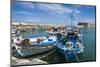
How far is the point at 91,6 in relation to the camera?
2.65 meters

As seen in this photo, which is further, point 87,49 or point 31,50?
point 87,49

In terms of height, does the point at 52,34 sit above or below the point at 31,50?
above

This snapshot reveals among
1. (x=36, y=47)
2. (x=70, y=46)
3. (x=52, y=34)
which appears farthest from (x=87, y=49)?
(x=36, y=47)

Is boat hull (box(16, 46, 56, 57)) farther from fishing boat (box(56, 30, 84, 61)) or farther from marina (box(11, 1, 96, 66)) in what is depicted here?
fishing boat (box(56, 30, 84, 61))

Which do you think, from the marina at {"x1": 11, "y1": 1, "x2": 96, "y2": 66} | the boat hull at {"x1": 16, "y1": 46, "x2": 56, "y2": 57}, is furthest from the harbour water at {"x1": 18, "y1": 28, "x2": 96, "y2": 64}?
the boat hull at {"x1": 16, "y1": 46, "x2": 56, "y2": 57}

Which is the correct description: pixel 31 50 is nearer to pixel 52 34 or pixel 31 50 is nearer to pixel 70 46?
pixel 52 34

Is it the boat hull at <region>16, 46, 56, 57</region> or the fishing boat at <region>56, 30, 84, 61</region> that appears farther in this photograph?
the fishing boat at <region>56, 30, 84, 61</region>

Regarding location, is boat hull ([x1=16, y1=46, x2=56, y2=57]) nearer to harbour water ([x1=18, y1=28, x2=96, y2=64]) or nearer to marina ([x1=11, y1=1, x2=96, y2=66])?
marina ([x1=11, y1=1, x2=96, y2=66])

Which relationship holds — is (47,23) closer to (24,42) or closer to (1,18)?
(24,42)

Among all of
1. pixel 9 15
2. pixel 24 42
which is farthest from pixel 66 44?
pixel 9 15

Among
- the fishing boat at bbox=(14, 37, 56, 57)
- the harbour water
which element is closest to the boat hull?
the fishing boat at bbox=(14, 37, 56, 57)

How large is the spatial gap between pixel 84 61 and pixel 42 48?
61cm

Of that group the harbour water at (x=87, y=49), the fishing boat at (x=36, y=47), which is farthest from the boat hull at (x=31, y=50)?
the harbour water at (x=87, y=49)

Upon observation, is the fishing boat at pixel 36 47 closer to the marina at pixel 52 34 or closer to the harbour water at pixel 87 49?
the marina at pixel 52 34
